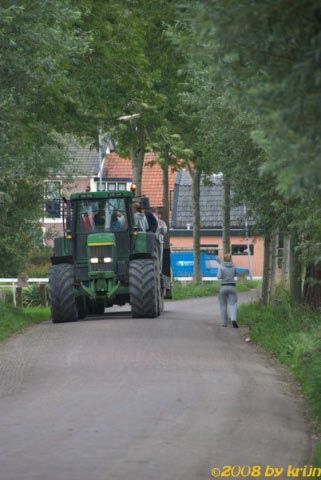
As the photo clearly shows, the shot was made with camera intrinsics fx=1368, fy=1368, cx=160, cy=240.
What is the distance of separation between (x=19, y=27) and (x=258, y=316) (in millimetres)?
11286

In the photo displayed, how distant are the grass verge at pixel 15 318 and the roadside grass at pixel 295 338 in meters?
4.70

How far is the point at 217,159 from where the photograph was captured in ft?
98.2

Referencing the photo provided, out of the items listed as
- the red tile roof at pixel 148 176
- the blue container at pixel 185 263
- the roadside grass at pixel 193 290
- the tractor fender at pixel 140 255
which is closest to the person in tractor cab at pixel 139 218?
the tractor fender at pixel 140 255

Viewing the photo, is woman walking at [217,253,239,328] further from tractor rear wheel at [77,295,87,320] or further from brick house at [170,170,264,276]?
brick house at [170,170,264,276]

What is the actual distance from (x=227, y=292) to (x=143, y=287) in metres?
2.11

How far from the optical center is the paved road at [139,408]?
11.6 m

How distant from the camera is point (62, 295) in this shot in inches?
1156

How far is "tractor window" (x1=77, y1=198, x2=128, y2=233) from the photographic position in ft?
101

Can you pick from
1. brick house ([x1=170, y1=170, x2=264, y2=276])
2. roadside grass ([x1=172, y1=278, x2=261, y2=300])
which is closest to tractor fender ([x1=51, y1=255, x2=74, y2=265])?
roadside grass ([x1=172, y1=278, x2=261, y2=300])

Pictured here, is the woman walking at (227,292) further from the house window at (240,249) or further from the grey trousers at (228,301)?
the house window at (240,249)

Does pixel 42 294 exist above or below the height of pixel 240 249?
below

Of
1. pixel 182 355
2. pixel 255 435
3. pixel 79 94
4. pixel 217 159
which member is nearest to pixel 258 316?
pixel 217 159

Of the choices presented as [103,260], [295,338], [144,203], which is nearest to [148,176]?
[144,203]

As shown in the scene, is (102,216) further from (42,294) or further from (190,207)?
(190,207)
